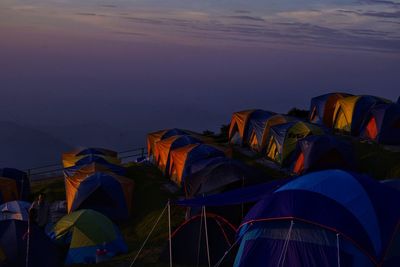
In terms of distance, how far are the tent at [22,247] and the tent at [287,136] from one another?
46.2ft

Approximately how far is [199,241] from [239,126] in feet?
60.8

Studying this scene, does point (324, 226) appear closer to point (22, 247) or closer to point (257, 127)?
point (22, 247)

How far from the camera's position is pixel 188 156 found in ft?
83.4

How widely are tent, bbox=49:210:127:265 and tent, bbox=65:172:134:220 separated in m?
4.10

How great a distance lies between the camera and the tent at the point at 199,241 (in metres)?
15.0

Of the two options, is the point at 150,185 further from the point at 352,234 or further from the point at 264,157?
the point at 352,234

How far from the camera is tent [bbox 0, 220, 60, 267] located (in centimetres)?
1529

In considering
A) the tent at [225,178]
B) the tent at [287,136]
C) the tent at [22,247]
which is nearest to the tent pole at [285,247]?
the tent at [225,178]

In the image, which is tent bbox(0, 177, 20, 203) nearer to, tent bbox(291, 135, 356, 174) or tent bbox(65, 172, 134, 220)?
tent bbox(65, 172, 134, 220)

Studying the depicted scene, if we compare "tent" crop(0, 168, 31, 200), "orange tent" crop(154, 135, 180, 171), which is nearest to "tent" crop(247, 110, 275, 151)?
"orange tent" crop(154, 135, 180, 171)

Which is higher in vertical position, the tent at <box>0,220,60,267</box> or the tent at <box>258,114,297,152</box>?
the tent at <box>0,220,60,267</box>

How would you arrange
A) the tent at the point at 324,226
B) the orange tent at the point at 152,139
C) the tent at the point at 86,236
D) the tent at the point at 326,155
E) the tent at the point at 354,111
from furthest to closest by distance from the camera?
the orange tent at the point at 152,139, the tent at the point at 354,111, the tent at the point at 326,155, the tent at the point at 86,236, the tent at the point at 324,226

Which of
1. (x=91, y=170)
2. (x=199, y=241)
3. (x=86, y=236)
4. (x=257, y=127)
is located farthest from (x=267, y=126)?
(x=199, y=241)

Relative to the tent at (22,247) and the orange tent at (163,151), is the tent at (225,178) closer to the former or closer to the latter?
the tent at (22,247)
